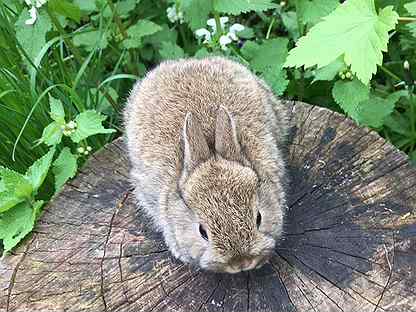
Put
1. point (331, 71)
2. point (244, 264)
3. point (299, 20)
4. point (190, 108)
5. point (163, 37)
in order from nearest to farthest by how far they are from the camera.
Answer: point (244, 264) < point (190, 108) < point (331, 71) < point (299, 20) < point (163, 37)

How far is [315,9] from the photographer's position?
3.84m

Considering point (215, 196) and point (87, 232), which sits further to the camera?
point (87, 232)

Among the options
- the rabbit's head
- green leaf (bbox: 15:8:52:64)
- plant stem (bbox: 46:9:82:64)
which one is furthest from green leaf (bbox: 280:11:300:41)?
the rabbit's head

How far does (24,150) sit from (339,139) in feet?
6.06

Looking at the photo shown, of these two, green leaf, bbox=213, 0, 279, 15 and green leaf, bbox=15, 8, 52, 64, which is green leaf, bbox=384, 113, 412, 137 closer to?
green leaf, bbox=213, 0, 279, 15

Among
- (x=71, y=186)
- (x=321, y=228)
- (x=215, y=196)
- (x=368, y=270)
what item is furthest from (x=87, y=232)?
(x=368, y=270)

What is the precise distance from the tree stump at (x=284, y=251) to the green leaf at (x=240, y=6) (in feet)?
2.48

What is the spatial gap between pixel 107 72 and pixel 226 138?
7.23 feet

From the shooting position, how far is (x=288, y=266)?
2980 millimetres

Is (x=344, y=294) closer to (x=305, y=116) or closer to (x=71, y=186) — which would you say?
(x=305, y=116)

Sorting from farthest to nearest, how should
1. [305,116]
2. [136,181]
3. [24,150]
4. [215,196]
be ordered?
1. [24,150]
2. [305,116]
3. [136,181]
4. [215,196]

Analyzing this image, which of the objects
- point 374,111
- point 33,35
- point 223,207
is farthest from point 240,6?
point 223,207

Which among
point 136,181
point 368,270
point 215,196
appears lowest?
point 368,270

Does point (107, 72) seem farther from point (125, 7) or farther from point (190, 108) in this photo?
point (190, 108)
